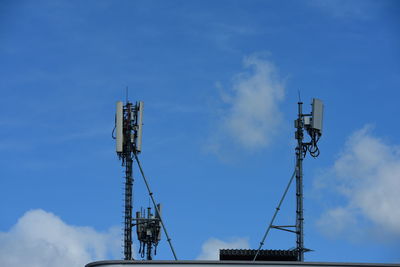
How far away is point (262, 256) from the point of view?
47.9 meters

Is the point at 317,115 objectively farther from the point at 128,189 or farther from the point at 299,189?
the point at 128,189

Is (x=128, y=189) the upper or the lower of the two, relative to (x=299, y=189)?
upper

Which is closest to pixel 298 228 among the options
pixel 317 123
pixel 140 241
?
pixel 317 123

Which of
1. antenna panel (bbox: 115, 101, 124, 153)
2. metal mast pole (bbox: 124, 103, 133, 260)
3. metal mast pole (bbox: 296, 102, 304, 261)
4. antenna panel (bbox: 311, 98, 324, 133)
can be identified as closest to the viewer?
metal mast pole (bbox: 296, 102, 304, 261)

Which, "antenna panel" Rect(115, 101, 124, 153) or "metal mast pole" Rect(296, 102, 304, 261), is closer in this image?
"metal mast pole" Rect(296, 102, 304, 261)

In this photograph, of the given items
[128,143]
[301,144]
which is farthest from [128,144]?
[301,144]

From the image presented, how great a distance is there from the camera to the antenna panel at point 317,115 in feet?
166

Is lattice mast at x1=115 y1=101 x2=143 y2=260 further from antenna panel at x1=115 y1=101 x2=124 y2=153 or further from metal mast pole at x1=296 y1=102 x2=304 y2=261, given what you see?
metal mast pole at x1=296 y1=102 x2=304 y2=261

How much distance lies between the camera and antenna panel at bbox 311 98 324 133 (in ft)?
166

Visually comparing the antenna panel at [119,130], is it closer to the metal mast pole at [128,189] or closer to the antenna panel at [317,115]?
the metal mast pole at [128,189]

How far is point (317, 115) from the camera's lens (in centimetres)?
5081

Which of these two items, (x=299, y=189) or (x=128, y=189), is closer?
(x=299, y=189)

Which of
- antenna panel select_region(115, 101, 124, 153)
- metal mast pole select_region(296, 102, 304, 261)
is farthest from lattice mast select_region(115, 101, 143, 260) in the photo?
metal mast pole select_region(296, 102, 304, 261)

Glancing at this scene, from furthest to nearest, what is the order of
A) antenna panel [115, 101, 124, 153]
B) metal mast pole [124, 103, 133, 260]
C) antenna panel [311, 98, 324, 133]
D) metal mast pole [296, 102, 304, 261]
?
1. metal mast pole [124, 103, 133, 260]
2. antenna panel [115, 101, 124, 153]
3. antenna panel [311, 98, 324, 133]
4. metal mast pole [296, 102, 304, 261]
